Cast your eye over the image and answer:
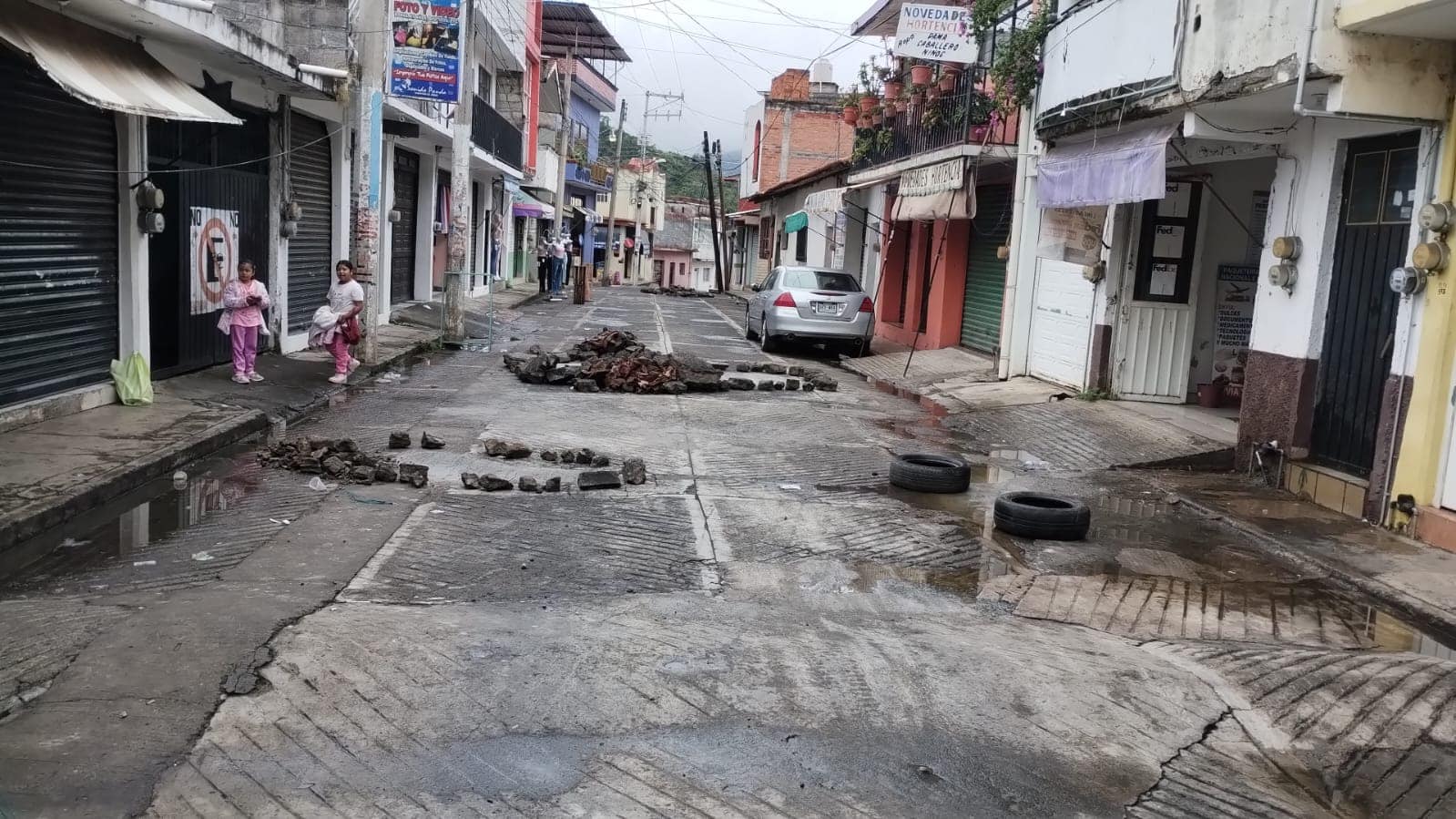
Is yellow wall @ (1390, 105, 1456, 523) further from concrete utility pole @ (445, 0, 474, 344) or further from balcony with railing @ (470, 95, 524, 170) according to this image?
balcony with railing @ (470, 95, 524, 170)

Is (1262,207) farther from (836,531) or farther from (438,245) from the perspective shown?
(438,245)

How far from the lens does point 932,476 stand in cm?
870

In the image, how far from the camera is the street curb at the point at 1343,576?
6.09 meters

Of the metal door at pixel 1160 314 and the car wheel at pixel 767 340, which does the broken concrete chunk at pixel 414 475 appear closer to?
the metal door at pixel 1160 314

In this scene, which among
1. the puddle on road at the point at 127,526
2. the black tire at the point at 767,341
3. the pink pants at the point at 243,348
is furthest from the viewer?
the black tire at the point at 767,341

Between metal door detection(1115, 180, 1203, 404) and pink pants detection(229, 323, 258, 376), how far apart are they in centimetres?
984

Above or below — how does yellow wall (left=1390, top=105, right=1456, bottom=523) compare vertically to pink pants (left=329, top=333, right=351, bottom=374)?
above

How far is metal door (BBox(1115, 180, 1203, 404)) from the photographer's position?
12.9 metres

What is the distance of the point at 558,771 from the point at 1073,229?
1159cm

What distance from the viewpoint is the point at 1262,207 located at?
1291 centimetres

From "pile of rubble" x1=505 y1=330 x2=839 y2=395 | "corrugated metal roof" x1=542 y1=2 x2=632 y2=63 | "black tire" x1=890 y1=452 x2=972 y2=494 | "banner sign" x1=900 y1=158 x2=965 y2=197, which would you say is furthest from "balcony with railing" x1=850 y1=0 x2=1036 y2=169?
"corrugated metal roof" x1=542 y1=2 x2=632 y2=63

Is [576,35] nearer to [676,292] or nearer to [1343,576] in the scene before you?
[676,292]

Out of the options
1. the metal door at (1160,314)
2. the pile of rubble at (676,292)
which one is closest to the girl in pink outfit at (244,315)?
the metal door at (1160,314)

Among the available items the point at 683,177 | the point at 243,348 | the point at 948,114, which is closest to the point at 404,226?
the point at 948,114
